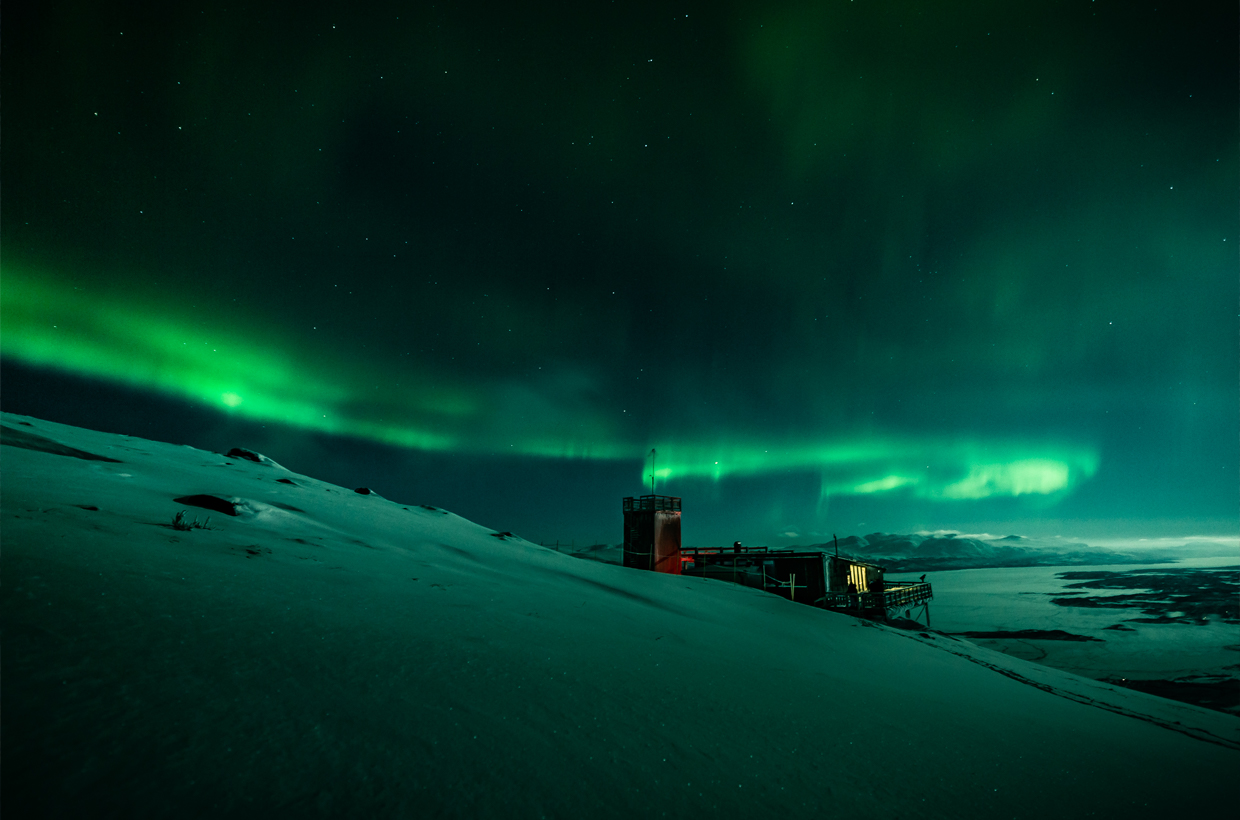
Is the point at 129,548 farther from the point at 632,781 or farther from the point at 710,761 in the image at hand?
the point at 710,761

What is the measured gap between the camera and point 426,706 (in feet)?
9.28

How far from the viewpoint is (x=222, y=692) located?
2.43 metres

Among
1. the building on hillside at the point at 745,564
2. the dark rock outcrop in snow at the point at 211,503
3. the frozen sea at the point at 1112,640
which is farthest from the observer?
the building on hillside at the point at 745,564

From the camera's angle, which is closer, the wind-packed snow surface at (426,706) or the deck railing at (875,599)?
the wind-packed snow surface at (426,706)

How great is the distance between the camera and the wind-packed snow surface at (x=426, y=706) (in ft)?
6.50

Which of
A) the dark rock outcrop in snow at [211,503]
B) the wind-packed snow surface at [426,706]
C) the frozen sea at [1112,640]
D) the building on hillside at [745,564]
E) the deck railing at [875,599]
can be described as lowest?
the frozen sea at [1112,640]

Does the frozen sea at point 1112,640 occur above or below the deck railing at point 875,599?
below

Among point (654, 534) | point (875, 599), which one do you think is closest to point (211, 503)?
point (654, 534)

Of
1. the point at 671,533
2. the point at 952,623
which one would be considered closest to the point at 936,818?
the point at 671,533

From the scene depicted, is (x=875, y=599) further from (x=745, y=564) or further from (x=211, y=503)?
(x=211, y=503)

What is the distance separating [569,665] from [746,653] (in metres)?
3.16

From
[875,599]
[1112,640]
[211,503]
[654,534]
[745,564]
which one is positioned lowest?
[1112,640]

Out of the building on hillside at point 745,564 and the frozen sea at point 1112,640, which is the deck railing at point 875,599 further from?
the frozen sea at point 1112,640

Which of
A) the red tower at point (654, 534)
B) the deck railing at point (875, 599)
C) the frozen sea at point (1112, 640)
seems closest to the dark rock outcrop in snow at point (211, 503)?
the red tower at point (654, 534)
